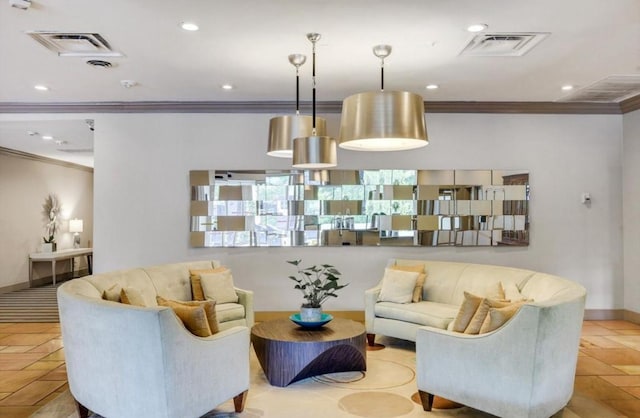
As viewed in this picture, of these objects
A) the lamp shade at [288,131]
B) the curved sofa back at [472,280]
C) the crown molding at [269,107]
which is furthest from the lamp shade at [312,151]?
the crown molding at [269,107]

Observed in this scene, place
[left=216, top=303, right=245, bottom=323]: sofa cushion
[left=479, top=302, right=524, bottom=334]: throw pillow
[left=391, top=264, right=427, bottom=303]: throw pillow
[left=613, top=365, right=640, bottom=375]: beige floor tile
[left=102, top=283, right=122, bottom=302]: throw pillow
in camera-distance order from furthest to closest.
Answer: [left=391, top=264, right=427, bottom=303]: throw pillow
[left=216, top=303, right=245, bottom=323]: sofa cushion
[left=613, top=365, right=640, bottom=375]: beige floor tile
[left=102, top=283, right=122, bottom=302]: throw pillow
[left=479, top=302, right=524, bottom=334]: throw pillow

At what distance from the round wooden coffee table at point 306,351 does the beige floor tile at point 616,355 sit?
2.44 m

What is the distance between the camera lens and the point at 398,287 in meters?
4.85

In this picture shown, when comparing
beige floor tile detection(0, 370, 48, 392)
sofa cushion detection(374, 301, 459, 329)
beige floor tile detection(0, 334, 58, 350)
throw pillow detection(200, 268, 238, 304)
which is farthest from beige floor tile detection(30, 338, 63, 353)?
sofa cushion detection(374, 301, 459, 329)

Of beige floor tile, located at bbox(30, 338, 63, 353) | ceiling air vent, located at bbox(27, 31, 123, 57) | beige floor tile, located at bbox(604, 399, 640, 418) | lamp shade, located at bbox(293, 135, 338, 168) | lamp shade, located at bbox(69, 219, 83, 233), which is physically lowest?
beige floor tile, located at bbox(30, 338, 63, 353)

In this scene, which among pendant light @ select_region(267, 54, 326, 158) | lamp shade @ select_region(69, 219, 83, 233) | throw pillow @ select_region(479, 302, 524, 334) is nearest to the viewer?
throw pillow @ select_region(479, 302, 524, 334)

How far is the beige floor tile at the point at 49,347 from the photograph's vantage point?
4789 mm

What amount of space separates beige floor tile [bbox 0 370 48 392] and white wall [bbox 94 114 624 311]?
192 cm

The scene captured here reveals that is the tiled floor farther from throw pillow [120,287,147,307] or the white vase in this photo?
the white vase

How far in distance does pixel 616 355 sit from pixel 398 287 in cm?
224

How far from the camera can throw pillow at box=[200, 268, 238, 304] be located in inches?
189

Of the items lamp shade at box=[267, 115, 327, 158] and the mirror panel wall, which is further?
the mirror panel wall

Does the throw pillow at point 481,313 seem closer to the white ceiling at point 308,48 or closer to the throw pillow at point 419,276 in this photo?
the throw pillow at point 419,276

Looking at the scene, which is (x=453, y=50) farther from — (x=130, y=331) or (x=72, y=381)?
(x=72, y=381)
